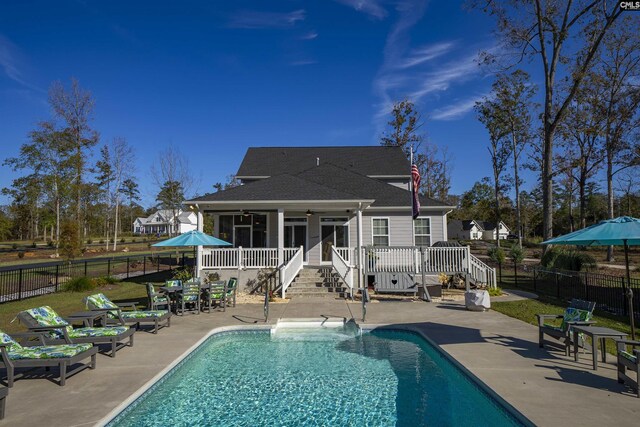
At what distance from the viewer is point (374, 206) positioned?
19.2 meters

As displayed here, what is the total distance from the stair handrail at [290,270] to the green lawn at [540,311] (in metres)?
7.50

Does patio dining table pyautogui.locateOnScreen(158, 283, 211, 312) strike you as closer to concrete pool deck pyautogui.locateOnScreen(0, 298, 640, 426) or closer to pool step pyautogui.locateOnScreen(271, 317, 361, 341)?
concrete pool deck pyautogui.locateOnScreen(0, 298, 640, 426)

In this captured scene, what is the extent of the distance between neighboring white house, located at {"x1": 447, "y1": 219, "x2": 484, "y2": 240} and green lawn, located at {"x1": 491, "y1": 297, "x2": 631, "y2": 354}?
225ft

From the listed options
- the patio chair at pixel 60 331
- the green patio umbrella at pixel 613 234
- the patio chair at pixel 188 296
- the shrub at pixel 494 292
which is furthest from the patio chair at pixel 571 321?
the patio chair at pixel 188 296

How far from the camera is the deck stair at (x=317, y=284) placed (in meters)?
14.4

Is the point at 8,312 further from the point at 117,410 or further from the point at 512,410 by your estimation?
the point at 512,410

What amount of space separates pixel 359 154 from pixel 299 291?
1500cm

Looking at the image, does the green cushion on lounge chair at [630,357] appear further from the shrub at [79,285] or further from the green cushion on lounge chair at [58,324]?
the shrub at [79,285]

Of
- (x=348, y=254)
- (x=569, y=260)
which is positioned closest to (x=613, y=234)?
(x=348, y=254)

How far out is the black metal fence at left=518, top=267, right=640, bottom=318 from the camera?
37.7 feet

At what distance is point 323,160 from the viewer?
26703mm

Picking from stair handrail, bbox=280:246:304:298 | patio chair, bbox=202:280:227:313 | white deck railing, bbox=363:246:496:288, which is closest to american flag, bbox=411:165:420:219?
white deck railing, bbox=363:246:496:288

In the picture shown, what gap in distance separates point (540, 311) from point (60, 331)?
12.7m

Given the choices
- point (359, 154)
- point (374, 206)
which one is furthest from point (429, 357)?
point (359, 154)
